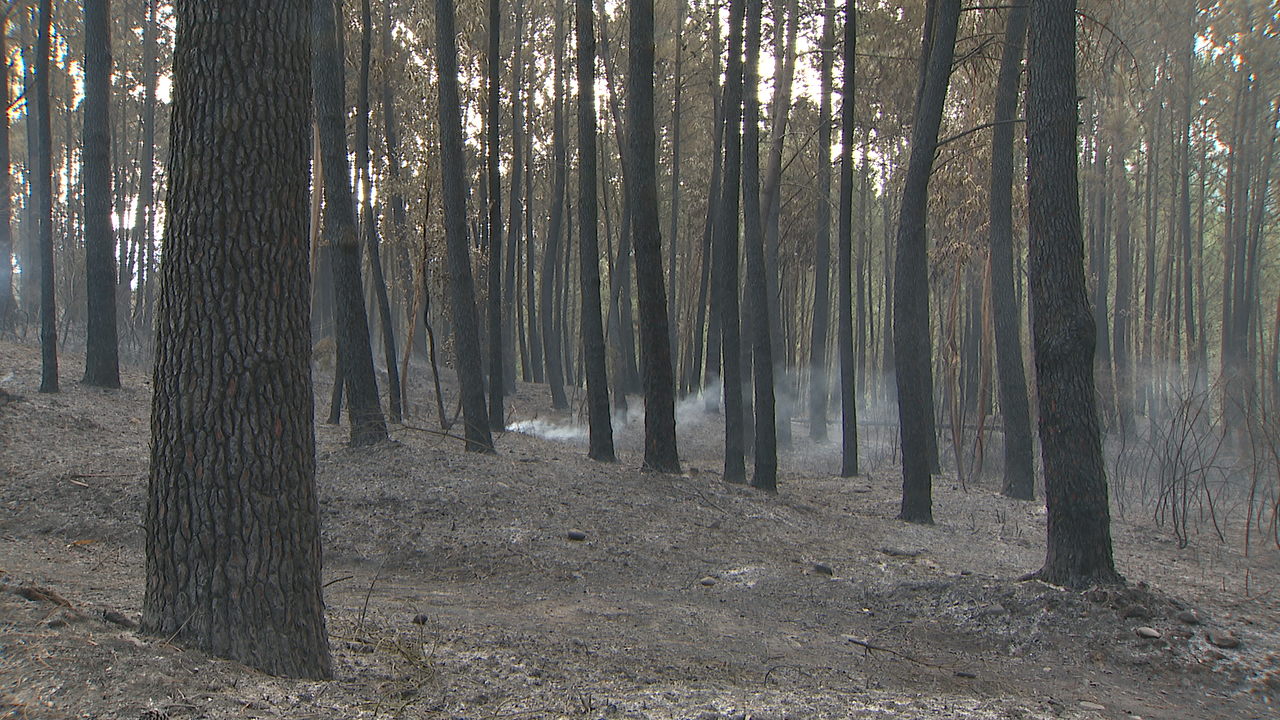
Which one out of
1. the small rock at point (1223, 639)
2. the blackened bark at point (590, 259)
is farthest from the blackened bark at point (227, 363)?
the blackened bark at point (590, 259)

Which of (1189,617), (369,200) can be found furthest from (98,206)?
(1189,617)

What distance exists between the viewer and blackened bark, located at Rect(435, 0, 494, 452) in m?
10.5

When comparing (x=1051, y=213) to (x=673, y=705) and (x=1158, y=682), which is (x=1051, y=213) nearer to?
(x=1158, y=682)

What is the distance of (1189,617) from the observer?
5.46m

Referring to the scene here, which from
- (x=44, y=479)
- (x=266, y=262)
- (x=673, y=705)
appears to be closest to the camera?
Result: (x=266, y=262)

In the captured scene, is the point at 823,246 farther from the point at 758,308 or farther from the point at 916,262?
the point at 916,262

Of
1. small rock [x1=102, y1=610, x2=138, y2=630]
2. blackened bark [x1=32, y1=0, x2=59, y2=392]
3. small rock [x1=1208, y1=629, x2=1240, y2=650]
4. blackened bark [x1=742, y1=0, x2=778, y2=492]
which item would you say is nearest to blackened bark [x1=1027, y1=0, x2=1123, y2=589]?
small rock [x1=1208, y1=629, x2=1240, y2=650]

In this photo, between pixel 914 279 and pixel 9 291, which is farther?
pixel 9 291

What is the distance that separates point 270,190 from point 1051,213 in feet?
17.3

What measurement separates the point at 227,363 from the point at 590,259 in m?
8.56

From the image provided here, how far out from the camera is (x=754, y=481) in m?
11.5

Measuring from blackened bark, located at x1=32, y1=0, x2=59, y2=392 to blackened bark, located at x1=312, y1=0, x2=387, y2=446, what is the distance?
3937 mm

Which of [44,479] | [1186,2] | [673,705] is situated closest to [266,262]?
[673,705]

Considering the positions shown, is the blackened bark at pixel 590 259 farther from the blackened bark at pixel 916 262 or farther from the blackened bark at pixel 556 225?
the blackened bark at pixel 556 225
